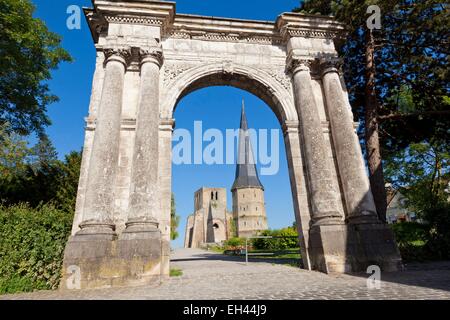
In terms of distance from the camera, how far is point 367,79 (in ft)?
31.0

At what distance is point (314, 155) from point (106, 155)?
5562 mm

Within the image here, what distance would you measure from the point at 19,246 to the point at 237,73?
7.56 meters

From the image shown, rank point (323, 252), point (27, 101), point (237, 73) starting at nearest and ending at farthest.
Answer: point (323, 252), point (237, 73), point (27, 101)

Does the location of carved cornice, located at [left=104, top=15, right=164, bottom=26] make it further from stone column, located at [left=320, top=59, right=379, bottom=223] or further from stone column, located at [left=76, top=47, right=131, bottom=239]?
stone column, located at [left=320, top=59, right=379, bottom=223]

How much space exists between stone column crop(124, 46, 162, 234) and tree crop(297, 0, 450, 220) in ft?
22.0

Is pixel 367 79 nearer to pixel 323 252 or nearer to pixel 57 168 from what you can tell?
pixel 323 252

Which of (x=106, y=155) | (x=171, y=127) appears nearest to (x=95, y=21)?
(x=171, y=127)

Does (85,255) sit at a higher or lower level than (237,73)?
lower

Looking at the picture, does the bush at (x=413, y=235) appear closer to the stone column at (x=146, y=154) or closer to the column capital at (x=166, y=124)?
the stone column at (x=146, y=154)

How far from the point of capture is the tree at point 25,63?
10.5 metres

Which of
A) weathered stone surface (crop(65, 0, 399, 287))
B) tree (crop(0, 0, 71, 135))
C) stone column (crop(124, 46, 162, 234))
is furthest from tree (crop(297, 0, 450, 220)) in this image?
tree (crop(0, 0, 71, 135))

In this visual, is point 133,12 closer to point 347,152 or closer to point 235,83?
point 235,83

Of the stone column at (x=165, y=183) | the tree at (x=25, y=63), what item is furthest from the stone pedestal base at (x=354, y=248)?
the tree at (x=25, y=63)
